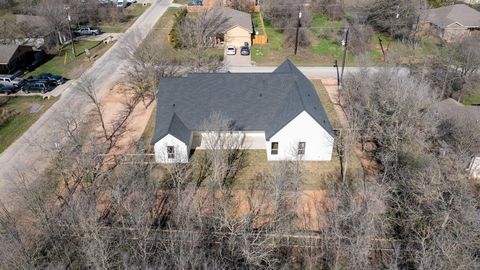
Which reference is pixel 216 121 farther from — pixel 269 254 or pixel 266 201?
pixel 269 254

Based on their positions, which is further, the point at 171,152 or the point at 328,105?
the point at 328,105

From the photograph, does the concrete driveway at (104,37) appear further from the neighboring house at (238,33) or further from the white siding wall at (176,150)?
the white siding wall at (176,150)

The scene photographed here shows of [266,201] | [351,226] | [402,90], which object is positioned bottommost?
[266,201]

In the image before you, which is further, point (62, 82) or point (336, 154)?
point (62, 82)

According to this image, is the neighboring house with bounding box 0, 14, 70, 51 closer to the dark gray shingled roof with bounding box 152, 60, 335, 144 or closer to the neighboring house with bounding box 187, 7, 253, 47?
the neighboring house with bounding box 187, 7, 253, 47

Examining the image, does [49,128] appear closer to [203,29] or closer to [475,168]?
[203,29]

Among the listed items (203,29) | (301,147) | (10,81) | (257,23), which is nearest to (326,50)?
(257,23)

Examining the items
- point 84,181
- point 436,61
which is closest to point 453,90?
point 436,61
